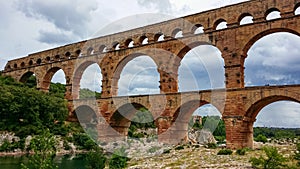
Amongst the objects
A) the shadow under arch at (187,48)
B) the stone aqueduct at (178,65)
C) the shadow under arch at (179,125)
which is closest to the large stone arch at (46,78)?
the stone aqueduct at (178,65)

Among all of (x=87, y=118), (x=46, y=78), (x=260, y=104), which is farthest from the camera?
(x=46, y=78)

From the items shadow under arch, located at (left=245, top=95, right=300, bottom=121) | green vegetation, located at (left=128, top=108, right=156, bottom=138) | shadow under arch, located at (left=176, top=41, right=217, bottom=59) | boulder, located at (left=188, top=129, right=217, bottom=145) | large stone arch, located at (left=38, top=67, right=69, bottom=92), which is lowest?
boulder, located at (left=188, top=129, right=217, bottom=145)

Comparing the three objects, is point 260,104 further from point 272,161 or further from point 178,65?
point 272,161

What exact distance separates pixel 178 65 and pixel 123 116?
6.52 meters

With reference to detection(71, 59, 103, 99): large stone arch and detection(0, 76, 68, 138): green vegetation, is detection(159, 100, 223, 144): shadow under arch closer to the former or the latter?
detection(71, 59, 103, 99): large stone arch

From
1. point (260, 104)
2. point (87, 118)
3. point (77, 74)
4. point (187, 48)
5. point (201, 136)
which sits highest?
point (187, 48)

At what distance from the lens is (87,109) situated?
106 ft

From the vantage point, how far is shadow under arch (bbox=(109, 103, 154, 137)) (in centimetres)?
2751

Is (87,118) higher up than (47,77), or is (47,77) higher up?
(47,77)

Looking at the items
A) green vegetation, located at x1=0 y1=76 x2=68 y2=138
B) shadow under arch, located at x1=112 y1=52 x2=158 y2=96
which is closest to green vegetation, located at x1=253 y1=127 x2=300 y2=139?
shadow under arch, located at x1=112 y1=52 x2=158 y2=96

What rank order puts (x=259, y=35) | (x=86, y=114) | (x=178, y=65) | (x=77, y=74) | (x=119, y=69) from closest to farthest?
(x=259, y=35)
(x=178, y=65)
(x=119, y=69)
(x=77, y=74)
(x=86, y=114)

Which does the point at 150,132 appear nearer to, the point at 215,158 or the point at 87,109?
the point at 87,109

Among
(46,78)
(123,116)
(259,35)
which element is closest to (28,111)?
(46,78)

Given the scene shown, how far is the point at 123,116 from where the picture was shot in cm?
2866
